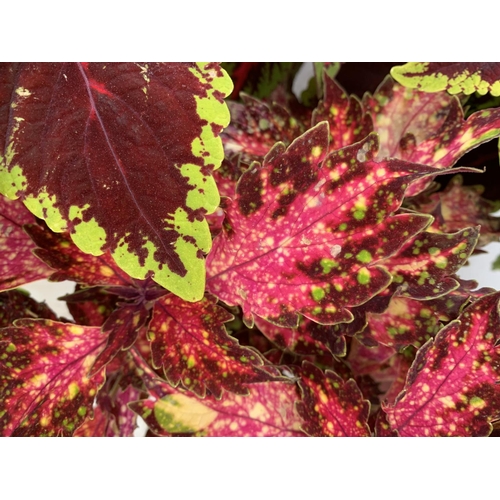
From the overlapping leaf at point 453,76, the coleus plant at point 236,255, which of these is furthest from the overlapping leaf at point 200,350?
the overlapping leaf at point 453,76

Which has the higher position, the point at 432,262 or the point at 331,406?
the point at 432,262

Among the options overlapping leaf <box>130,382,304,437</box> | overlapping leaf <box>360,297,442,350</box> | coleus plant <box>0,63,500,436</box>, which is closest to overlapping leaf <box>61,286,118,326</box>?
coleus plant <box>0,63,500,436</box>

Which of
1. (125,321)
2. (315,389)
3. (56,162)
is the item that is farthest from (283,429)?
(56,162)

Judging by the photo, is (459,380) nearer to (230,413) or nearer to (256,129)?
(230,413)

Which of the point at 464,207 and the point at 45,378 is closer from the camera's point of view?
the point at 45,378

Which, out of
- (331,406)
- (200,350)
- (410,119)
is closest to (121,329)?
(200,350)
